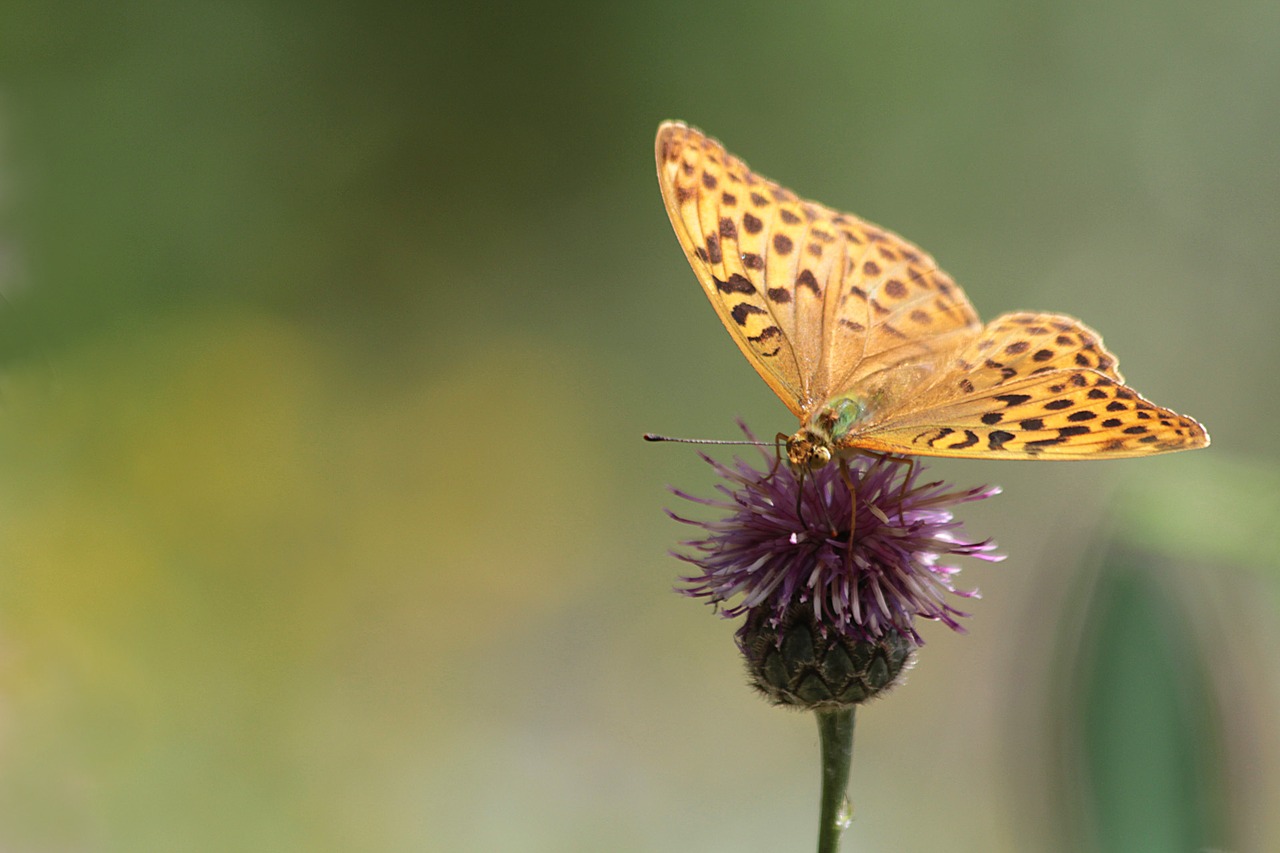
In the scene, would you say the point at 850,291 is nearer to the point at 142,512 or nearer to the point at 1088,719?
the point at 1088,719

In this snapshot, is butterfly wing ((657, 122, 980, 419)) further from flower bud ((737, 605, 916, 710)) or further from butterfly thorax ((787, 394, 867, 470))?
flower bud ((737, 605, 916, 710))

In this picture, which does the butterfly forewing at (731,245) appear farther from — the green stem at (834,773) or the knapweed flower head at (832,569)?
the green stem at (834,773)

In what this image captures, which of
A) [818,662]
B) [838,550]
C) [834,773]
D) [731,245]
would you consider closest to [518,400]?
[731,245]

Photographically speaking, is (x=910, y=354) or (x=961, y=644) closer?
(x=910, y=354)

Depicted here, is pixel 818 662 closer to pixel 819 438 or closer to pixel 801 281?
pixel 819 438

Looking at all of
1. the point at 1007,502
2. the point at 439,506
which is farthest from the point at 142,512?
the point at 1007,502

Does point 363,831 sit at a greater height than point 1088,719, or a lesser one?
lesser
